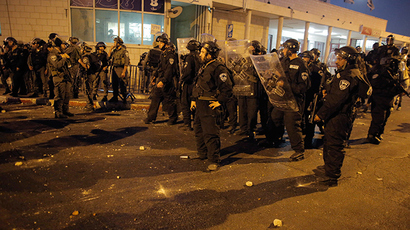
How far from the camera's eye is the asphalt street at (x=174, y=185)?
10.1 feet

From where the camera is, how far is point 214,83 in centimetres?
451

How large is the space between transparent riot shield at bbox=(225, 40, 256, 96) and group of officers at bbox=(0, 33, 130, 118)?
Result: 413 centimetres

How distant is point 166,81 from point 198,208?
430 cm

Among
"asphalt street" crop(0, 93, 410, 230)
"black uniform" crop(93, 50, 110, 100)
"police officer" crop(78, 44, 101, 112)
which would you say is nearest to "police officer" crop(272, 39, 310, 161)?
"asphalt street" crop(0, 93, 410, 230)

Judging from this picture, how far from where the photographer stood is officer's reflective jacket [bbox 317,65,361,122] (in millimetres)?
3965

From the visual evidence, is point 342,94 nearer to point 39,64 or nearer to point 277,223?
point 277,223

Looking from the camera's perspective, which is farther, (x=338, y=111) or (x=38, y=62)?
(x=38, y=62)

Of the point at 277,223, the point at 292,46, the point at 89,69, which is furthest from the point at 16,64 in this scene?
the point at 277,223

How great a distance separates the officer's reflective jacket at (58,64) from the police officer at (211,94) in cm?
448

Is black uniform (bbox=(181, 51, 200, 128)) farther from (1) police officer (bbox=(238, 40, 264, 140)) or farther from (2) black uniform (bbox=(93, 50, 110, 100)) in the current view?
(2) black uniform (bbox=(93, 50, 110, 100))

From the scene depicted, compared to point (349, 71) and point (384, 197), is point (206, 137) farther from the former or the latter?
point (384, 197)

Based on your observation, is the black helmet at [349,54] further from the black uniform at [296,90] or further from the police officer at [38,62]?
the police officer at [38,62]

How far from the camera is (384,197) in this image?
3.93 m

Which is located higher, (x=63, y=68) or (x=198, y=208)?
(x=63, y=68)
